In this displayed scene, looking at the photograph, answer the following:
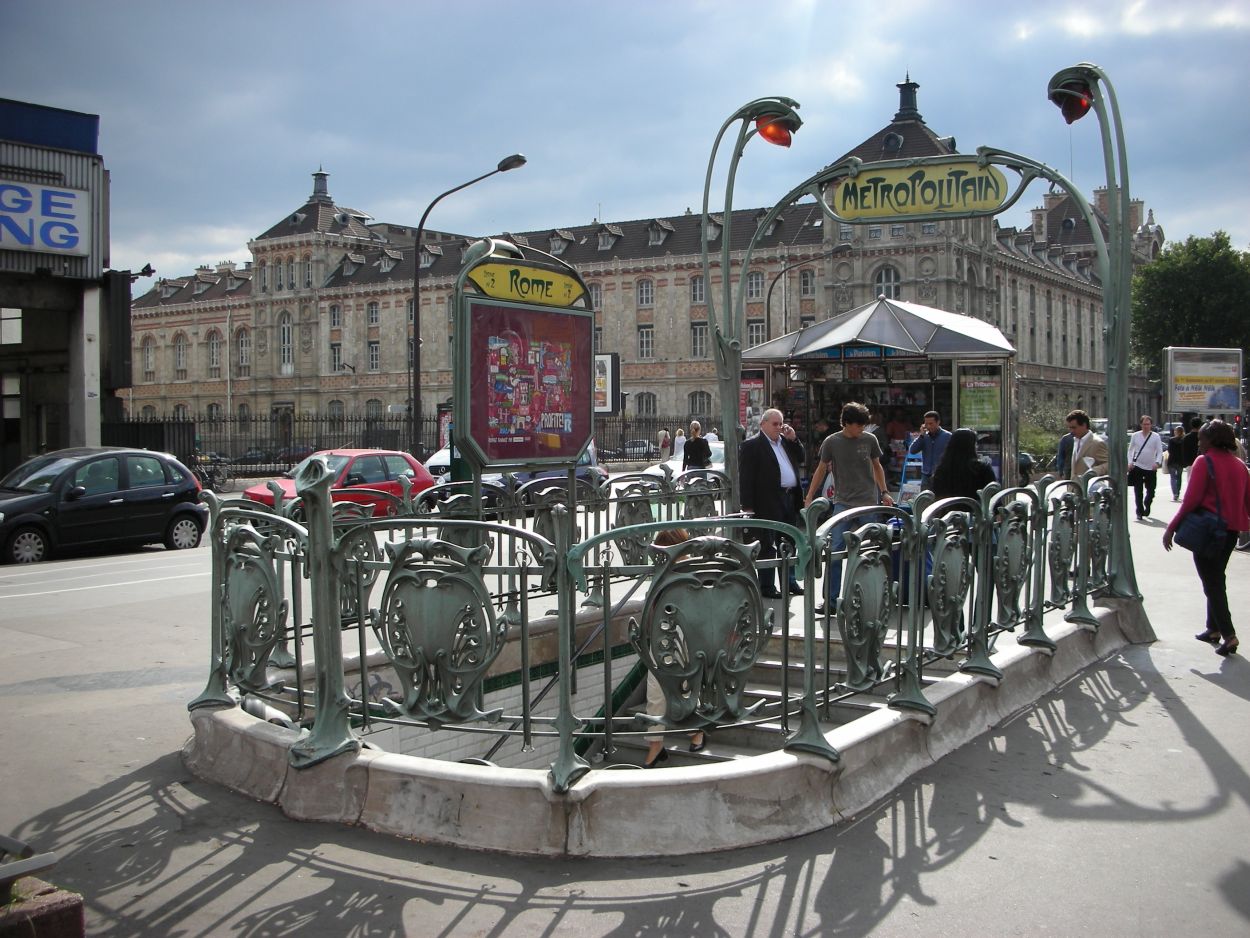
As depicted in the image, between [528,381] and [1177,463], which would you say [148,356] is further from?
[528,381]

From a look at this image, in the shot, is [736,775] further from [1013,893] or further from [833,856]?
[1013,893]

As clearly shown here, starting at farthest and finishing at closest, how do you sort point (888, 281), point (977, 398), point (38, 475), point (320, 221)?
point (320, 221) < point (888, 281) < point (977, 398) < point (38, 475)

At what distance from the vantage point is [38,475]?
1593 centimetres

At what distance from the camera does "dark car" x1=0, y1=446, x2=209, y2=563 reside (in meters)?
15.5

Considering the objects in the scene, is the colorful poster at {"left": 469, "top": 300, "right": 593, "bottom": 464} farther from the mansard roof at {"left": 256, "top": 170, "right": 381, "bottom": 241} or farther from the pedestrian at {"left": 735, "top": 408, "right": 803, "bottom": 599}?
the mansard roof at {"left": 256, "top": 170, "right": 381, "bottom": 241}

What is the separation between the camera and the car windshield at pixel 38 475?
15820mm

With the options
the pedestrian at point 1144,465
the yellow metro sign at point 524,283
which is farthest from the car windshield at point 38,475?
the pedestrian at point 1144,465

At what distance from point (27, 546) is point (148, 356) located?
83.4 m

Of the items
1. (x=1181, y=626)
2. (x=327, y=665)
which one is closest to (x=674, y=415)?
(x=1181, y=626)

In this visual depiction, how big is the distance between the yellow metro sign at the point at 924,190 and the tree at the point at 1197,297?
68063 millimetres

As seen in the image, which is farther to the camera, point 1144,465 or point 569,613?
point 1144,465

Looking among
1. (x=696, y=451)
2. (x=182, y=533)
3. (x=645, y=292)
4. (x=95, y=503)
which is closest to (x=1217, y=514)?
(x=696, y=451)

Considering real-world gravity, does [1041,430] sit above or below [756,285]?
below

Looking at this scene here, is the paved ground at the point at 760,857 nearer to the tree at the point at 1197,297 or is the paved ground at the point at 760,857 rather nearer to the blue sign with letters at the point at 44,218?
the blue sign with letters at the point at 44,218
